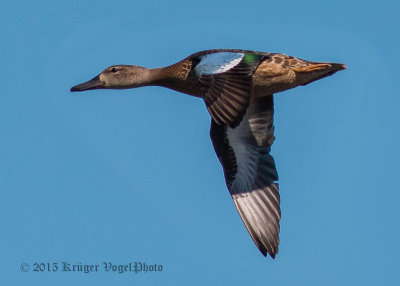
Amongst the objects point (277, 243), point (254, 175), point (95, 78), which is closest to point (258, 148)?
point (254, 175)

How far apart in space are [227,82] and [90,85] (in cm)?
301

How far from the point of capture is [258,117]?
14242 millimetres

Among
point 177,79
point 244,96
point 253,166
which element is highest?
point 177,79

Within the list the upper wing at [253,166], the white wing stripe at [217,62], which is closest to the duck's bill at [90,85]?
the upper wing at [253,166]

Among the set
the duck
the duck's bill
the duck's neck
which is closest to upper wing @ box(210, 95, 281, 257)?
the duck

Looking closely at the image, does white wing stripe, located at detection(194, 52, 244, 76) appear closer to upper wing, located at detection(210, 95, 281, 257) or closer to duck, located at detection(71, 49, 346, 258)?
duck, located at detection(71, 49, 346, 258)

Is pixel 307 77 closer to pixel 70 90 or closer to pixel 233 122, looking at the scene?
pixel 233 122

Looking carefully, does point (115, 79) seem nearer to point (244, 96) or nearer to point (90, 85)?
point (90, 85)

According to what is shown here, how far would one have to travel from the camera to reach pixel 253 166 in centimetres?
1429

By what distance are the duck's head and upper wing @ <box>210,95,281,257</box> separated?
1315 millimetres

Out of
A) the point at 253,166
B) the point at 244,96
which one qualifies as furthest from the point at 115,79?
the point at 244,96

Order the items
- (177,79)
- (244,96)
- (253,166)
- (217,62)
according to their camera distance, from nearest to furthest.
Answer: (244,96)
(217,62)
(177,79)
(253,166)

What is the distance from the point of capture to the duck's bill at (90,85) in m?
13.9

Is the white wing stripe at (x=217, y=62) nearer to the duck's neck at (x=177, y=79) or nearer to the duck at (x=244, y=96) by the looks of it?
the duck at (x=244, y=96)
